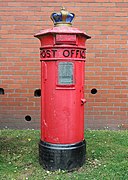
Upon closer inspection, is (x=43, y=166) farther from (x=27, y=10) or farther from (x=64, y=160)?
(x=27, y=10)

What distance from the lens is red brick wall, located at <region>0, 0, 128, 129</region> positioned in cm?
543

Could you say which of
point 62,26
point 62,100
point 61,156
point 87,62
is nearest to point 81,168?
point 61,156

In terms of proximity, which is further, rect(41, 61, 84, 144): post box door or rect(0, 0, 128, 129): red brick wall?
rect(0, 0, 128, 129): red brick wall

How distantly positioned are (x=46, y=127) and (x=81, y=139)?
484mm

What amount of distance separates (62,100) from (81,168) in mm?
927

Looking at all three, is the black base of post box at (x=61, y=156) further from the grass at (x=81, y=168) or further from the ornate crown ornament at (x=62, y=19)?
the ornate crown ornament at (x=62, y=19)

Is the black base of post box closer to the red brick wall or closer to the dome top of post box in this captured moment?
the dome top of post box

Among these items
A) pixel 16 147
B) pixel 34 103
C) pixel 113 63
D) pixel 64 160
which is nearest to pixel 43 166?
pixel 64 160

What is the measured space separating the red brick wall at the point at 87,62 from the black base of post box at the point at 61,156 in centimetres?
184

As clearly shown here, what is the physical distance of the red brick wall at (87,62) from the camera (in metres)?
5.43

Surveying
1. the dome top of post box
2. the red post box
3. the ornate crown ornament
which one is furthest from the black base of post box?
the ornate crown ornament

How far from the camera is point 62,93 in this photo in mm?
3621

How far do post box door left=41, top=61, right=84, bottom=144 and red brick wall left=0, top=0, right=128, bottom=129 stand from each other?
5.92 ft

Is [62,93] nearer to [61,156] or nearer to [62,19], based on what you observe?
[61,156]
